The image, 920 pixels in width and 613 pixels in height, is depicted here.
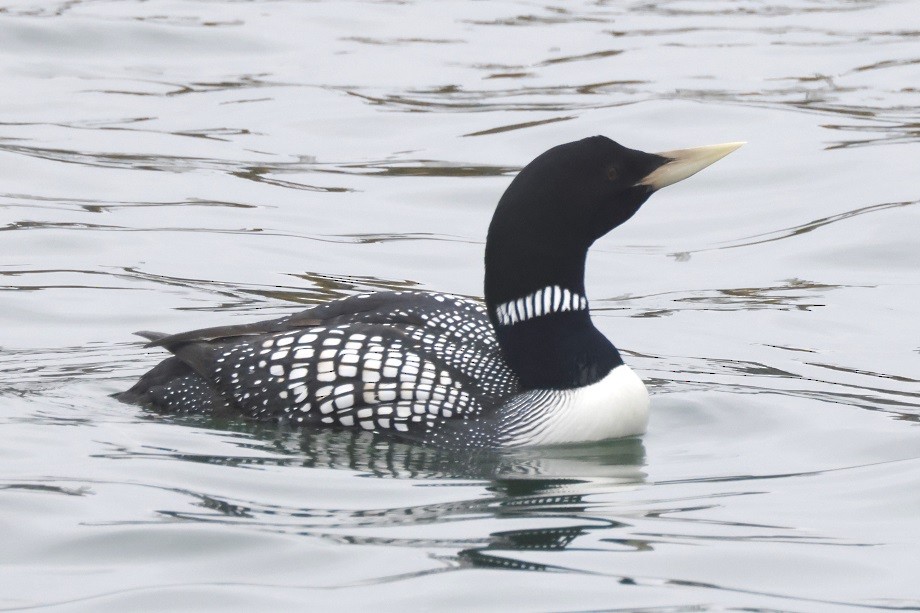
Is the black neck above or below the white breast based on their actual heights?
above

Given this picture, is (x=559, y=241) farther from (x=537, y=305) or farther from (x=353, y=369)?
(x=353, y=369)

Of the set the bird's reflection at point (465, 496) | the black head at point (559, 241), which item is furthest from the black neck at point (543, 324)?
the bird's reflection at point (465, 496)

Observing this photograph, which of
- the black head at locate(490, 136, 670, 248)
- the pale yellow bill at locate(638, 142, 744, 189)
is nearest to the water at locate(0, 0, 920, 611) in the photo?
the black head at locate(490, 136, 670, 248)

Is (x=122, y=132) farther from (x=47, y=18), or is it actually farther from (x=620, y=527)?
(x=620, y=527)

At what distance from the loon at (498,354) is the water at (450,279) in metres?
0.10

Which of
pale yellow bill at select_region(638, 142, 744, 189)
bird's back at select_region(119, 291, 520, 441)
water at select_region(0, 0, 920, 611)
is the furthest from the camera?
pale yellow bill at select_region(638, 142, 744, 189)

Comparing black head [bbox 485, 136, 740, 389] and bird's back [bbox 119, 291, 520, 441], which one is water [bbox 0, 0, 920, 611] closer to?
bird's back [bbox 119, 291, 520, 441]

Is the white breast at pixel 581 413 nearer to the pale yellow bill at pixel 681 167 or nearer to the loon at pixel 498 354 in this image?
the loon at pixel 498 354

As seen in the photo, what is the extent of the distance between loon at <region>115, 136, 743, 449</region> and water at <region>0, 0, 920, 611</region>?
0.10 meters

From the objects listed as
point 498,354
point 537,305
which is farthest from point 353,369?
point 537,305

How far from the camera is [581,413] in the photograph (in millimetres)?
5316

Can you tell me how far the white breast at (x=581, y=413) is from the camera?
5.29m

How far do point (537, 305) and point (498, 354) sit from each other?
0.23 metres

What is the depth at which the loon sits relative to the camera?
5.27 m
